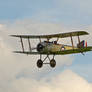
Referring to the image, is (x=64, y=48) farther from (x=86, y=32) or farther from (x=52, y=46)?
(x=86, y=32)

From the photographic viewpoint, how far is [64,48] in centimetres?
3897

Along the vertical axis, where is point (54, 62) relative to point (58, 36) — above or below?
below

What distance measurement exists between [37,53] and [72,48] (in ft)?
13.7

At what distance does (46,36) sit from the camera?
39406mm

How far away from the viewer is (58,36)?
1566 inches

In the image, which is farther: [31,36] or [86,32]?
[31,36]

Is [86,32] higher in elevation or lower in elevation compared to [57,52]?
higher

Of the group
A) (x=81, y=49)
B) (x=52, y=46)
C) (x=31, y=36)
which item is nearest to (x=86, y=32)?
(x=81, y=49)

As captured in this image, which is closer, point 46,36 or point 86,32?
point 86,32

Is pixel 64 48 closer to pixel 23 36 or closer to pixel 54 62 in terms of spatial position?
pixel 54 62

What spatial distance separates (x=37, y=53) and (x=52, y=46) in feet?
6.39

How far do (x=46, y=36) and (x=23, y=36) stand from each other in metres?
2.79

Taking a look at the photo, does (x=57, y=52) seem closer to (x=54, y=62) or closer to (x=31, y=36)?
(x=54, y=62)

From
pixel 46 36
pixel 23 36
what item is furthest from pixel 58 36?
pixel 23 36
